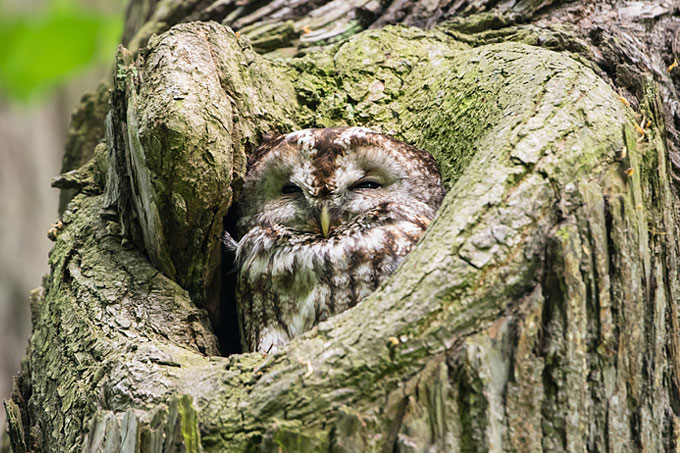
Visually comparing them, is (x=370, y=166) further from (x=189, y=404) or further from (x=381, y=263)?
(x=189, y=404)

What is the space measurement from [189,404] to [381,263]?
2.81ft

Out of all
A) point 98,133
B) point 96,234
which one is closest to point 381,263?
point 96,234

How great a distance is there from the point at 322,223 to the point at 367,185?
228mm

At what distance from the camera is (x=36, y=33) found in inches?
206

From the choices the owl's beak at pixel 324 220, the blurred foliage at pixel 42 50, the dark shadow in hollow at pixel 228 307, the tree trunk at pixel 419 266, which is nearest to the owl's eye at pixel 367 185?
the owl's beak at pixel 324 220

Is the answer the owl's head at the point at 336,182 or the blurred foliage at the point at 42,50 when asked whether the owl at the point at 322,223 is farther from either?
the blurred foliage at the point at 42,50

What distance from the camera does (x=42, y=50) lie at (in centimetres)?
521

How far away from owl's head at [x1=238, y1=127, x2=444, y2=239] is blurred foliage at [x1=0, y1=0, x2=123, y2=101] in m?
3.35

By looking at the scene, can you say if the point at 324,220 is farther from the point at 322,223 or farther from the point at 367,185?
the point at 367,185

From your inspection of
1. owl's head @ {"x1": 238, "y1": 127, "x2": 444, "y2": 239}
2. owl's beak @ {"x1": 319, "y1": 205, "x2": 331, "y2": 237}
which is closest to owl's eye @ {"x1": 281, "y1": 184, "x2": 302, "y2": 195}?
owl's head @ {"x1": 238, "y1": 127, "x2": 444, "y2": 239}

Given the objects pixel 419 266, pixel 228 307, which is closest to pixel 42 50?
pixel 228 307

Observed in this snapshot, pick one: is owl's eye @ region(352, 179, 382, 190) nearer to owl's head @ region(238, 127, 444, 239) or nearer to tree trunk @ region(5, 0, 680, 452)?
owl's head @ region(238, 127, 444, 239)

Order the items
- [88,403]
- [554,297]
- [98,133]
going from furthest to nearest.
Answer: [98,133] < [88,403] < [554,297]

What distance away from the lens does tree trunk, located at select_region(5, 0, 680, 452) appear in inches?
62.9
